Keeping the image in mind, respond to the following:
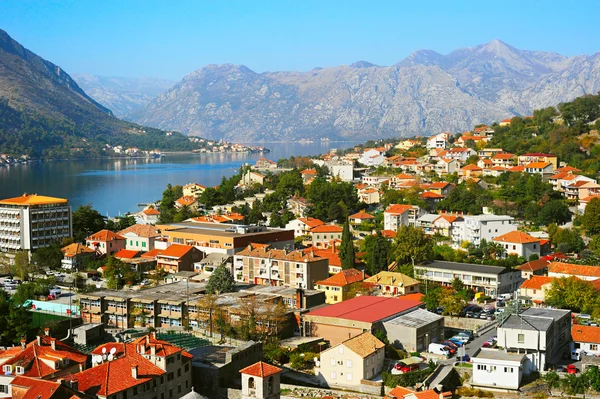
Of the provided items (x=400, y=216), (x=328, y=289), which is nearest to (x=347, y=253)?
(x=328, y=289)

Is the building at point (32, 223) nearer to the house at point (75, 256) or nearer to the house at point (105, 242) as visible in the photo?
the house at point (105, 242)

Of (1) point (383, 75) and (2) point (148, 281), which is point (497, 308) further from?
(1) point (383, 75)

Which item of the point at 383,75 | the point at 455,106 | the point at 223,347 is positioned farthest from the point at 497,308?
the point at 383,75

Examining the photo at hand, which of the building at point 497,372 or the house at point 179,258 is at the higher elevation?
the house at point 179,258

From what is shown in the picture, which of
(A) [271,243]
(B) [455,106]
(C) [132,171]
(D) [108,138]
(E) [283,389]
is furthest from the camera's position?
(B) [455,106]

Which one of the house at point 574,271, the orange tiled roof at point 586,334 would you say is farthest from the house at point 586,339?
the house at point 574,271

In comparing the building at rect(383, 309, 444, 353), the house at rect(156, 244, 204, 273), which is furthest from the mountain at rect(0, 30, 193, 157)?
the building at rect(383, 309, 444, 353)
